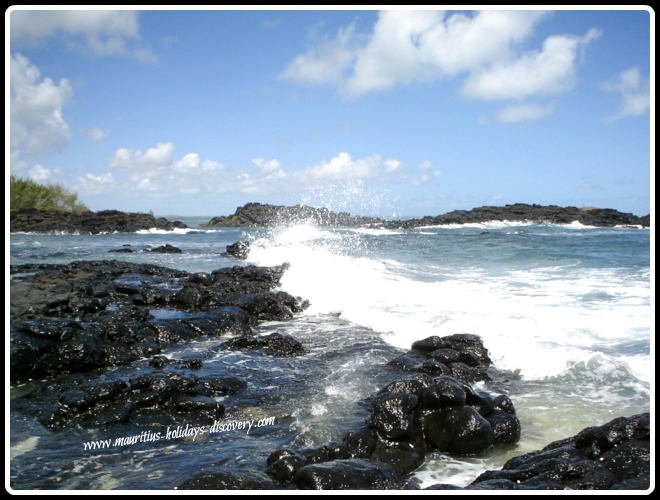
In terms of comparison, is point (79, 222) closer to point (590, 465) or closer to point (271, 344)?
point (271, 344)

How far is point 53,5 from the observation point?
11.5 feet

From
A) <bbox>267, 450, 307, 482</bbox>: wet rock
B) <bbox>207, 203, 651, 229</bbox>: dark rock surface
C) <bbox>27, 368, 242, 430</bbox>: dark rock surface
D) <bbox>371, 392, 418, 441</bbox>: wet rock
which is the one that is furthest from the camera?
<bbox>207, 203, 651, 229</bbox>: dark rock surface

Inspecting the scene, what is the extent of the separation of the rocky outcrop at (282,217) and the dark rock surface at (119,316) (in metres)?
29.3

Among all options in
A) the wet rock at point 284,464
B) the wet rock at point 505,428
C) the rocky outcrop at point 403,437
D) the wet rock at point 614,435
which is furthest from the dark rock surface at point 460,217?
the wet rock at point 614,435

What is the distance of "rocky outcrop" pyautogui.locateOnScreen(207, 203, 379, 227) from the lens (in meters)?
48.7

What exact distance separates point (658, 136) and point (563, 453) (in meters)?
3.25

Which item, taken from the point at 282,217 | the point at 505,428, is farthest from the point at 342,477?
the point at 282,217

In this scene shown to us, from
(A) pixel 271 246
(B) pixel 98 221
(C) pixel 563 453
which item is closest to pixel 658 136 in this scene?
(C) pixel 563 453

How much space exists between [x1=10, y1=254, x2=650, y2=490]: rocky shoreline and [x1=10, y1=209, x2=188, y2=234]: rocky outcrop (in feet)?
148

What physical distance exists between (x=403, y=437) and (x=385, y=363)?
3.17 meters

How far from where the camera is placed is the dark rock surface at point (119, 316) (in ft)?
25.7

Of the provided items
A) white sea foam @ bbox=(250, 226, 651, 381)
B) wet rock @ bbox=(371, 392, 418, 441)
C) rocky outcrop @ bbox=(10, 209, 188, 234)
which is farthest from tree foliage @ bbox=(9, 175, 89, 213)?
wet rock @ bbox=(371, 392, 418, 441)

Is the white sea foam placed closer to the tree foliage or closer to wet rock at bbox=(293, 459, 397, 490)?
wet rock at bbox=(293, 459, 397, 490)

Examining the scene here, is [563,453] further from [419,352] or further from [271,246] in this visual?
[271,246]
